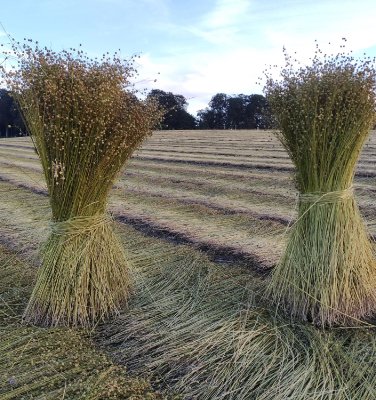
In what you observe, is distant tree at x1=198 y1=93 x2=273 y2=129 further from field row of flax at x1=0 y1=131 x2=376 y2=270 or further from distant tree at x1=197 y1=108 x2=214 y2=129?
field row of flax at x1=0 y1=131 x2=376 y2=270

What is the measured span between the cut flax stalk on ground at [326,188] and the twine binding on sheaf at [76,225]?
1294 mm

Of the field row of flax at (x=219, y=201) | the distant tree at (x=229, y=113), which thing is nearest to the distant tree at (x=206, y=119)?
the distant tree at (x=229, y=113)

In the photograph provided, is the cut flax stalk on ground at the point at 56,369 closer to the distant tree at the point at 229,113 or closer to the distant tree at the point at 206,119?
the distant tree at the point at 229,113

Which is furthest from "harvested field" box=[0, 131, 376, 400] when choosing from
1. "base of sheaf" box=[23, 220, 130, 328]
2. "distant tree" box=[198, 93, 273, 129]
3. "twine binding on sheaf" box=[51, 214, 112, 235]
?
"distant tree" box=[198, 93, 273, 129]

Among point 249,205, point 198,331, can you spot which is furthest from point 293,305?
point 249,205

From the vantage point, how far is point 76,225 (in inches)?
129

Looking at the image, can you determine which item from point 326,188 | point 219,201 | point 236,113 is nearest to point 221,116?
point 236,113

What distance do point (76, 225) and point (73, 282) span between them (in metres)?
0.36

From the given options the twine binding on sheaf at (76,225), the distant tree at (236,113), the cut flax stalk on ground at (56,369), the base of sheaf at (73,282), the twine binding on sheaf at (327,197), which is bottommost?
the cut flax stalk on ground at (56,369)

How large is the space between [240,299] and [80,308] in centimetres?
108

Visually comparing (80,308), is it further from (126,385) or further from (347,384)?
(347,384)

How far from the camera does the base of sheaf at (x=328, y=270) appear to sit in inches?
123

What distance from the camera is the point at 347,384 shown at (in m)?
2.49

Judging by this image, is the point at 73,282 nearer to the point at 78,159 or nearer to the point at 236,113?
the point at 78,159
